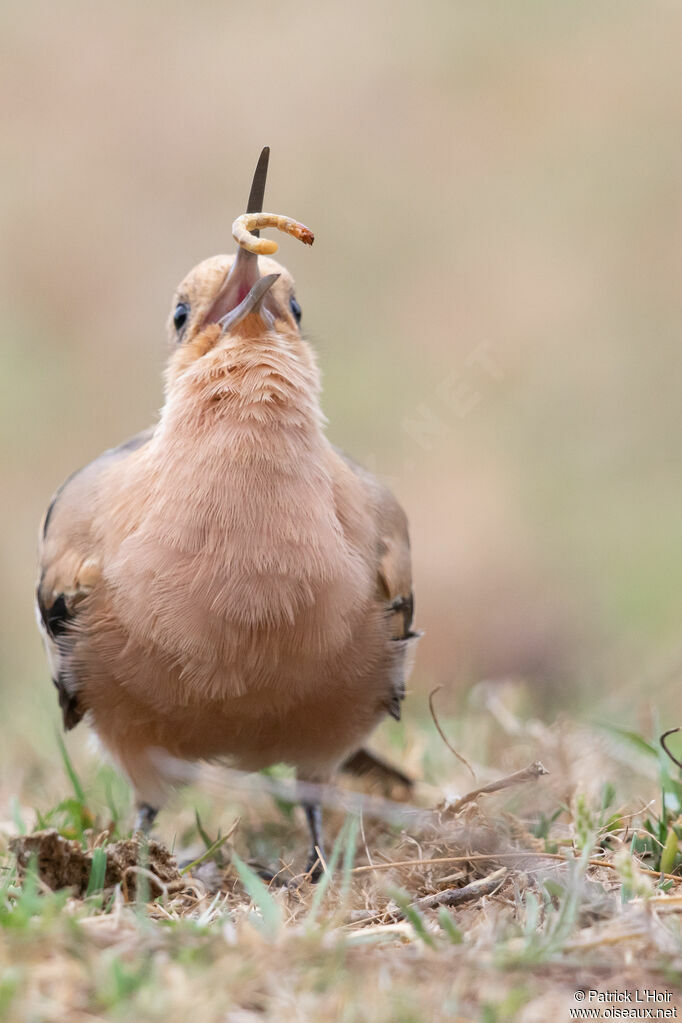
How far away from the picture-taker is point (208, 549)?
11.4 ft

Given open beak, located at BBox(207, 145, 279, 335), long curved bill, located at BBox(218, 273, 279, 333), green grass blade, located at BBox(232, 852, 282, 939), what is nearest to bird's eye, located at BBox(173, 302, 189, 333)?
open beak, located at BBox(207, 145, 279, 335)

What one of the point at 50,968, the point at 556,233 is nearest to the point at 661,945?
the point at 50,968

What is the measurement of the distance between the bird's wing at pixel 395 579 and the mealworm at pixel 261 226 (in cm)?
95

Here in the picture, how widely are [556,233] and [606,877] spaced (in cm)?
844

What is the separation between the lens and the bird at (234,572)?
347cm

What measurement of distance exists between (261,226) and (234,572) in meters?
1.01

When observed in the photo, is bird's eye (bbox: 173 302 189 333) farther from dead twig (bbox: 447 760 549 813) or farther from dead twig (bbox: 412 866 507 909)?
dead twig (bbox: 412 866 507 909)

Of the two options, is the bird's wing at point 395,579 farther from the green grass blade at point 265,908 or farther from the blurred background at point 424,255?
the blurred background at point 424,255

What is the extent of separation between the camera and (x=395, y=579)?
13.2ft

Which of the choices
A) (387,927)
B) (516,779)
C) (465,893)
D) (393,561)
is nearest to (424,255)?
(393,561)

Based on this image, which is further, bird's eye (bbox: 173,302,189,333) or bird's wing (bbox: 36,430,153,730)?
bird's eye (bbox: 173,302,189,333)

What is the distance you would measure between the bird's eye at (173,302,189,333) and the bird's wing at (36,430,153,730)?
0.55 meters

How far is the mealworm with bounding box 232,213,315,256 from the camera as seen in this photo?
3.52 meters

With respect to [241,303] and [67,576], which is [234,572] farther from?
[241,303]
